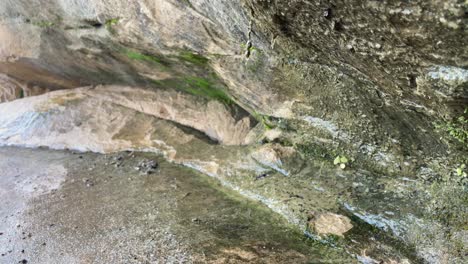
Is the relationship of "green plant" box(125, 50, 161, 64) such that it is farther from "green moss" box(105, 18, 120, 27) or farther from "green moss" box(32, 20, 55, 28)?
"green moss" box(32, 20, 55, 28)

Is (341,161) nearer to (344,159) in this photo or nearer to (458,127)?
(344,159)

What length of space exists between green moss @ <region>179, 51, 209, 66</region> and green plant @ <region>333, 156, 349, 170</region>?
200 centimetres

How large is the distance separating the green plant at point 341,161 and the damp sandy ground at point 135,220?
97 centimetres

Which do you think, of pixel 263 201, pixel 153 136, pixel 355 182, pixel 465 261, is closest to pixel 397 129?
pixel 355 182

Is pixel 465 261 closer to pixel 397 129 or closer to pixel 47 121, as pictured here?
pixel 397 129

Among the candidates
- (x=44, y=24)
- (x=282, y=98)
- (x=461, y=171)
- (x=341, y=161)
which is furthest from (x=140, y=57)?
(x=461, y=171)

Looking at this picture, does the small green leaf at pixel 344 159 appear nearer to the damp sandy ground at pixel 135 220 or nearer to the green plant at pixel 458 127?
the damp sandy ground at pixel 135 220

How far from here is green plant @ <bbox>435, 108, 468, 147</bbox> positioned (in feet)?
9.78

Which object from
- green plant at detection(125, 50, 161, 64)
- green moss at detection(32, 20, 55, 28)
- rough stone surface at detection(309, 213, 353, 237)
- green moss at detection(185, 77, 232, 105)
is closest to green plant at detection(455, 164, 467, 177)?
rough stone surface at detection(309, 213, 353, 237)

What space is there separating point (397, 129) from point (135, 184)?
312 cm

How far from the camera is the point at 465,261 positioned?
340 cm

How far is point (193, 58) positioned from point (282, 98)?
4.42ft

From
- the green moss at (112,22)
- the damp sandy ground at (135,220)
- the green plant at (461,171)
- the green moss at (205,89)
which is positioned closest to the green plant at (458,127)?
the green plant at (461,171)

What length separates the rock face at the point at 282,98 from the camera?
2818 mm
